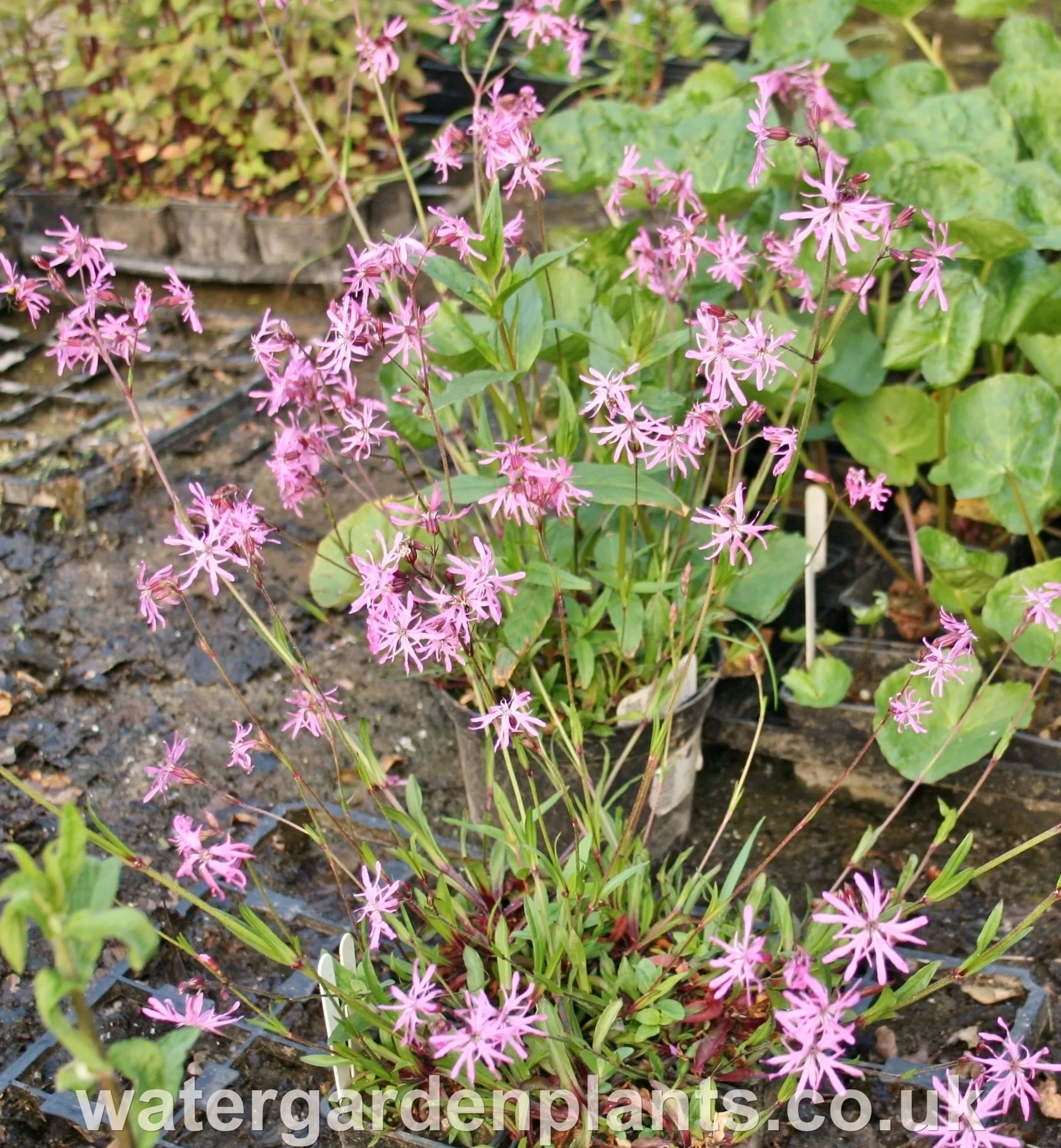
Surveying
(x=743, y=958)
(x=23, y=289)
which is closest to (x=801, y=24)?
(x=23, y=289)

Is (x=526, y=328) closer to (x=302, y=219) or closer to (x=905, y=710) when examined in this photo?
(x=905, y=710)

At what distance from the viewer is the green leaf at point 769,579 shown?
2051 millimetres

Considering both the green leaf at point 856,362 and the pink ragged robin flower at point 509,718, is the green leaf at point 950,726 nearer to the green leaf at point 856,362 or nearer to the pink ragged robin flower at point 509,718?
the green leaf at point 856,362

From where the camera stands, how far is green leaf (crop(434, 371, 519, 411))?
1620mm

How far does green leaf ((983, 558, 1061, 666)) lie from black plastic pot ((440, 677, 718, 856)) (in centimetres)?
43

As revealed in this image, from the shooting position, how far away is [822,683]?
218cm

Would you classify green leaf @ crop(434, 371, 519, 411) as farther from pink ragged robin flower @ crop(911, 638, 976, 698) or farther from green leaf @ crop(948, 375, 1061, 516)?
green leaf @ crop(948, 375, 1061, 516)

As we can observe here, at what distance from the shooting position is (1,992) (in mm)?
1873

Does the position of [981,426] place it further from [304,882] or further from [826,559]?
[304,882]

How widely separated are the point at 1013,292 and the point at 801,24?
0.94 meters

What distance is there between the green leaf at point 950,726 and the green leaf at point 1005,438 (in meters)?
0.34

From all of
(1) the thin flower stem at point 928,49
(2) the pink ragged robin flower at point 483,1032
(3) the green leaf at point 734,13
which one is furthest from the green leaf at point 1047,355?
(3) the green leaf at point 734,13

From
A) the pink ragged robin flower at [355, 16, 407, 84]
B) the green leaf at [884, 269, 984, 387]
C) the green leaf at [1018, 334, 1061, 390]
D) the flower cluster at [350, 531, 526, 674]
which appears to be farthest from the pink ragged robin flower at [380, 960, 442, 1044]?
the green leaf at [1018, 334, 1061, 390]

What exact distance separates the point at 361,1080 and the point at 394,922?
17cm
